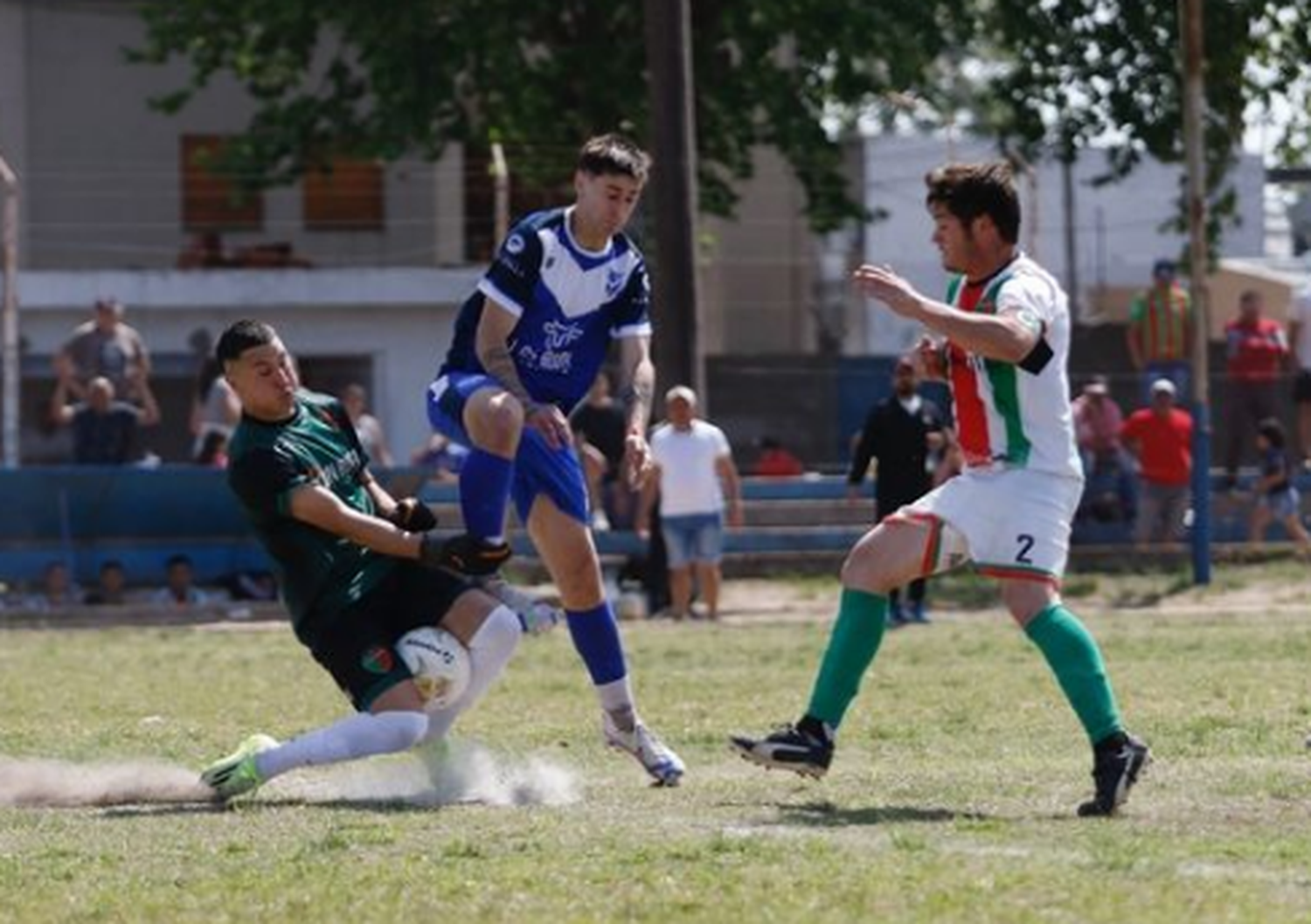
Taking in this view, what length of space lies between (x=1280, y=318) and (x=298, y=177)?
50.2 ft

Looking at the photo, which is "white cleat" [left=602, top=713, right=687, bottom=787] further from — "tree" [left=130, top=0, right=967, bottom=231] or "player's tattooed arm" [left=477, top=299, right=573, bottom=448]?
"tree" [left=130, top=0, right=967, bottom=231]

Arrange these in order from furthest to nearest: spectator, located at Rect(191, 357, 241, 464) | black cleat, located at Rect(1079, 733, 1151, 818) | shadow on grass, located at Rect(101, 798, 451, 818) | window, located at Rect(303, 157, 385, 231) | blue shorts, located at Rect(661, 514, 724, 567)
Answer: window, located at Rect(303, 157, 385, 231), spectator, located at Rect(191, 357, 241, 464), blue shorts, located at Rect(661, 514, 724, 567), shadow on grass, located at Rect(101, 798, 451, 818), black cleat, located at Rect(1079, 733, 1151, 818)

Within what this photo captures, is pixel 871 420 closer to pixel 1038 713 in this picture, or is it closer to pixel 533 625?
pixel 1038 713

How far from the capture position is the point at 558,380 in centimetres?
1023

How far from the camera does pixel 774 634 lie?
20406 mm

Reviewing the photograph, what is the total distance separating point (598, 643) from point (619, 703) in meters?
0.24

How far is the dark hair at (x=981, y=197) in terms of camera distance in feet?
30.2

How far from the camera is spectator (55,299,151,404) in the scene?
1040 inches

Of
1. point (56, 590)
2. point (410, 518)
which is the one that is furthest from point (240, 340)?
point (56, 590)

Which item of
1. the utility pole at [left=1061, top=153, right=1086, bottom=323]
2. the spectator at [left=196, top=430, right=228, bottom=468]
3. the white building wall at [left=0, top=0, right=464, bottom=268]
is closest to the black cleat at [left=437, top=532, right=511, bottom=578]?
the spectator at [left=196, top=430, right=228, bottom=468]

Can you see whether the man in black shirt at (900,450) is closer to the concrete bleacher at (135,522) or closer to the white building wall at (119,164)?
the concrete bleacher at (135,522)

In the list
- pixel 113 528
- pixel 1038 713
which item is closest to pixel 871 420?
pixel 113 528

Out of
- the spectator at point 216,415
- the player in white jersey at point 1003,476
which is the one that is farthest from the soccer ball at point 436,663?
the spectator at point 216,415

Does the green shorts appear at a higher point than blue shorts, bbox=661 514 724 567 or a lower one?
higher
